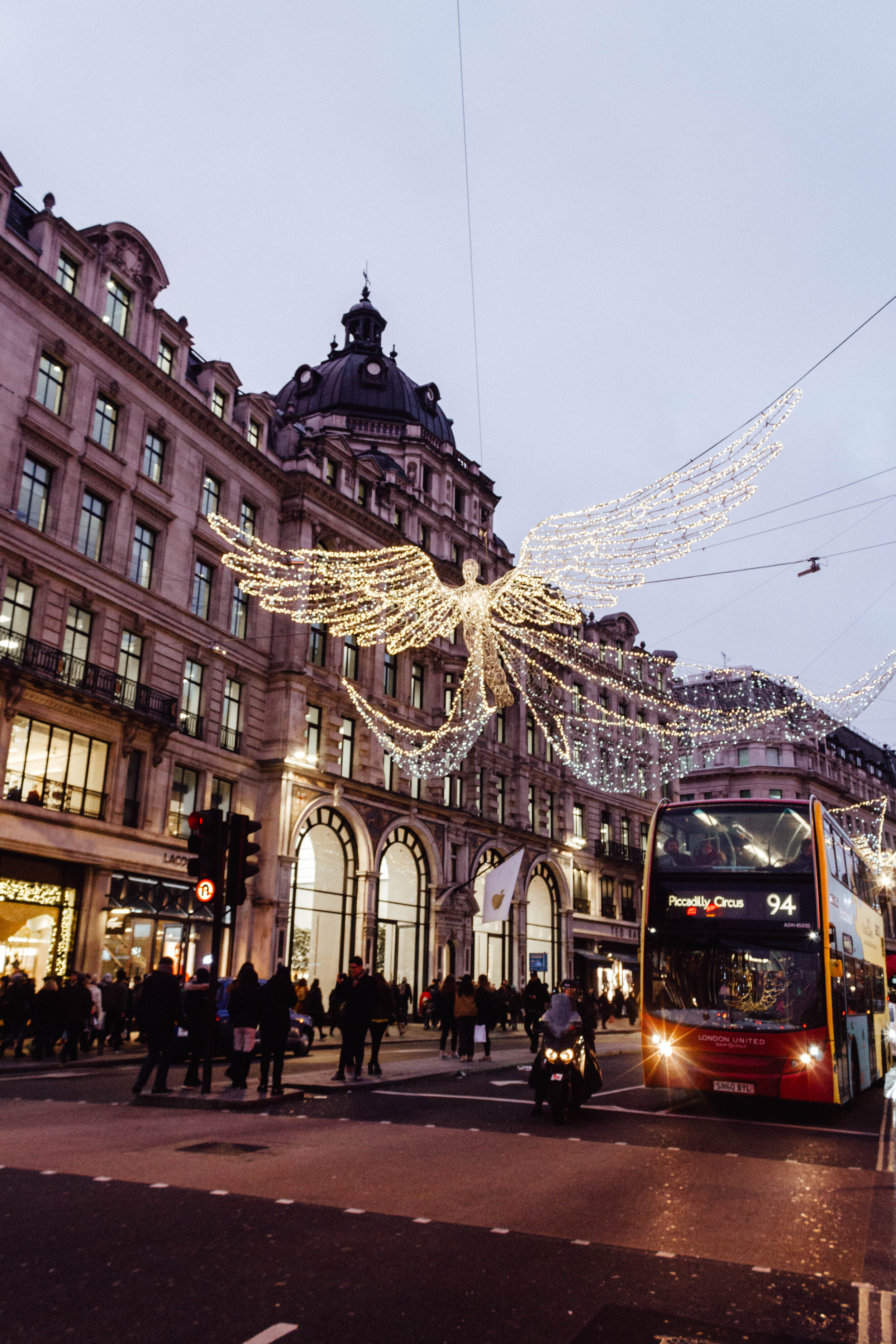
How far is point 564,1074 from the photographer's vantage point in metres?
11.4

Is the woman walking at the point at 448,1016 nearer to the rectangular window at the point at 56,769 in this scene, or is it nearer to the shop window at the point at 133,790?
the shop window at the point at 133,790

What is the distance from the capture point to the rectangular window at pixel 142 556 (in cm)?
2828

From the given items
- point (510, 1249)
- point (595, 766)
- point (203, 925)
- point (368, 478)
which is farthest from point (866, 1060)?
point (595, 766)

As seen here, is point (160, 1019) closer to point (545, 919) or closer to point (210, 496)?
point (210, 496)

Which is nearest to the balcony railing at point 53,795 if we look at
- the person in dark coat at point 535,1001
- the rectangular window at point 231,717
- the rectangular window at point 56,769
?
the rectangular window at point 56,769

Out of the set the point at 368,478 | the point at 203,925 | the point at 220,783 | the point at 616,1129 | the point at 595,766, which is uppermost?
the point at 368,478

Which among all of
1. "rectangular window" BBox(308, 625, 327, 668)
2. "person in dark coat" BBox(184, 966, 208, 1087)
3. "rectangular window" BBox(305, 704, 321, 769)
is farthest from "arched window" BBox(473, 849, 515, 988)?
"person in dark coat" BBox(184, 966, 208, 1087)

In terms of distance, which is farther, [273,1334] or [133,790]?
[133,790]

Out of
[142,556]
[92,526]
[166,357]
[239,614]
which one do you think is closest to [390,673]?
[239,614]

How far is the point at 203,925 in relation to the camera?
2867 cm

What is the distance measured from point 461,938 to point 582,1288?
34228mm

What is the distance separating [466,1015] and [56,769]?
12085mm

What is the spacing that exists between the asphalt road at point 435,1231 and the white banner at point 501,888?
17783 mm

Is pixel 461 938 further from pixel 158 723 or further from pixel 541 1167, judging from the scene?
pixel 541 1167
